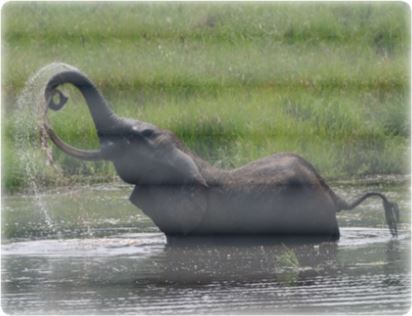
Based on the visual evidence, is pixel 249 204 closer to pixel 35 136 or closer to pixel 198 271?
pixel 198 271

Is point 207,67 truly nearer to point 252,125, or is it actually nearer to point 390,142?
point 252,125

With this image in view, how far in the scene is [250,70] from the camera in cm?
1007

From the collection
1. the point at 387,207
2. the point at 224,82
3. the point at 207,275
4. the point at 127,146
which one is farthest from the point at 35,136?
the point at 207,275

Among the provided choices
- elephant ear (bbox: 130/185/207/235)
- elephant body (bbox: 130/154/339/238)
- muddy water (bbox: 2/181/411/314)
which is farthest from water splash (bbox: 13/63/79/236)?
elephant body (bbox: 130/154/339/238)

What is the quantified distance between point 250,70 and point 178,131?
624 mm

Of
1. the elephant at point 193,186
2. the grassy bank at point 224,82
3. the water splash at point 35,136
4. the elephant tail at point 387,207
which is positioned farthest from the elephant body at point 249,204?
the grassy bank at point 224,82

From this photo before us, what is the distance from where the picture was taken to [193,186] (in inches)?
324

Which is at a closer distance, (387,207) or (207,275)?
(207,275)

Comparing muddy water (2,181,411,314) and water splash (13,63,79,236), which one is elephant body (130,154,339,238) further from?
water splash (13,63,79,236)

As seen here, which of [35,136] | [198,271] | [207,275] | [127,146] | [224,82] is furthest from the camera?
[224,82]

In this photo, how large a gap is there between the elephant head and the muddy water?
350mm

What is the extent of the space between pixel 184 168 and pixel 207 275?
873 mm

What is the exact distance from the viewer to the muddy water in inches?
272

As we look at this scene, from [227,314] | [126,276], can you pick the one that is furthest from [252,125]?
[227,314]
